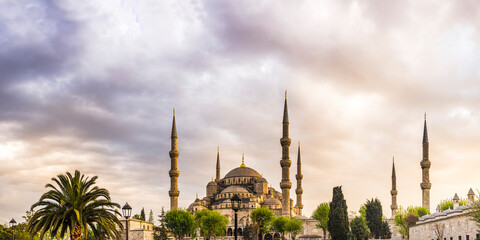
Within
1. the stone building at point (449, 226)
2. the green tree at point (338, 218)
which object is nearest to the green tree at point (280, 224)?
the green tree at point (338, 218)

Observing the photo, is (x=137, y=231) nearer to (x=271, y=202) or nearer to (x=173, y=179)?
(x=173, y=179)

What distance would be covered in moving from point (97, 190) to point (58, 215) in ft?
7.34

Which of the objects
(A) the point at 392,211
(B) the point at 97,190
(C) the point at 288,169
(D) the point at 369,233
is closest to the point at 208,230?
(C) the point at 288,169

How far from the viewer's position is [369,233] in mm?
72375

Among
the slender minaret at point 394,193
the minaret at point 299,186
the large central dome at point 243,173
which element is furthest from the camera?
the large central dome at point 243,173

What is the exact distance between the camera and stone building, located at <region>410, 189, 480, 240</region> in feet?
148

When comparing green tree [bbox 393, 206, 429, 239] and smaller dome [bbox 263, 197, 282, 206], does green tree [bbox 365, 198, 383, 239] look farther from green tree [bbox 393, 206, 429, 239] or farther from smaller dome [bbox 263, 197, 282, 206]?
smaller dome [bbox 263, 197, 282, 206]

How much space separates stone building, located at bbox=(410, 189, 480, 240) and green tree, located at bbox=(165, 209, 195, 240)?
31045mm

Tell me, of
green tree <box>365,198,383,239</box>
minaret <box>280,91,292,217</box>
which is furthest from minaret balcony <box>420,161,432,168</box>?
minaret <box>280,91,292,217</box>

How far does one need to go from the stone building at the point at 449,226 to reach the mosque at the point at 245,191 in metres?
24.9

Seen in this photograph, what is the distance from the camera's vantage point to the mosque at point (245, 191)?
265ft

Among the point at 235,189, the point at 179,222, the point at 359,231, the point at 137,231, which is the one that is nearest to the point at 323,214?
the point at 359,231

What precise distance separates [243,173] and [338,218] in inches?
1767

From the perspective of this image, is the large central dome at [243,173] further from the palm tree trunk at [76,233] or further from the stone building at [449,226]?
the palm tree trunk at [76,233]
